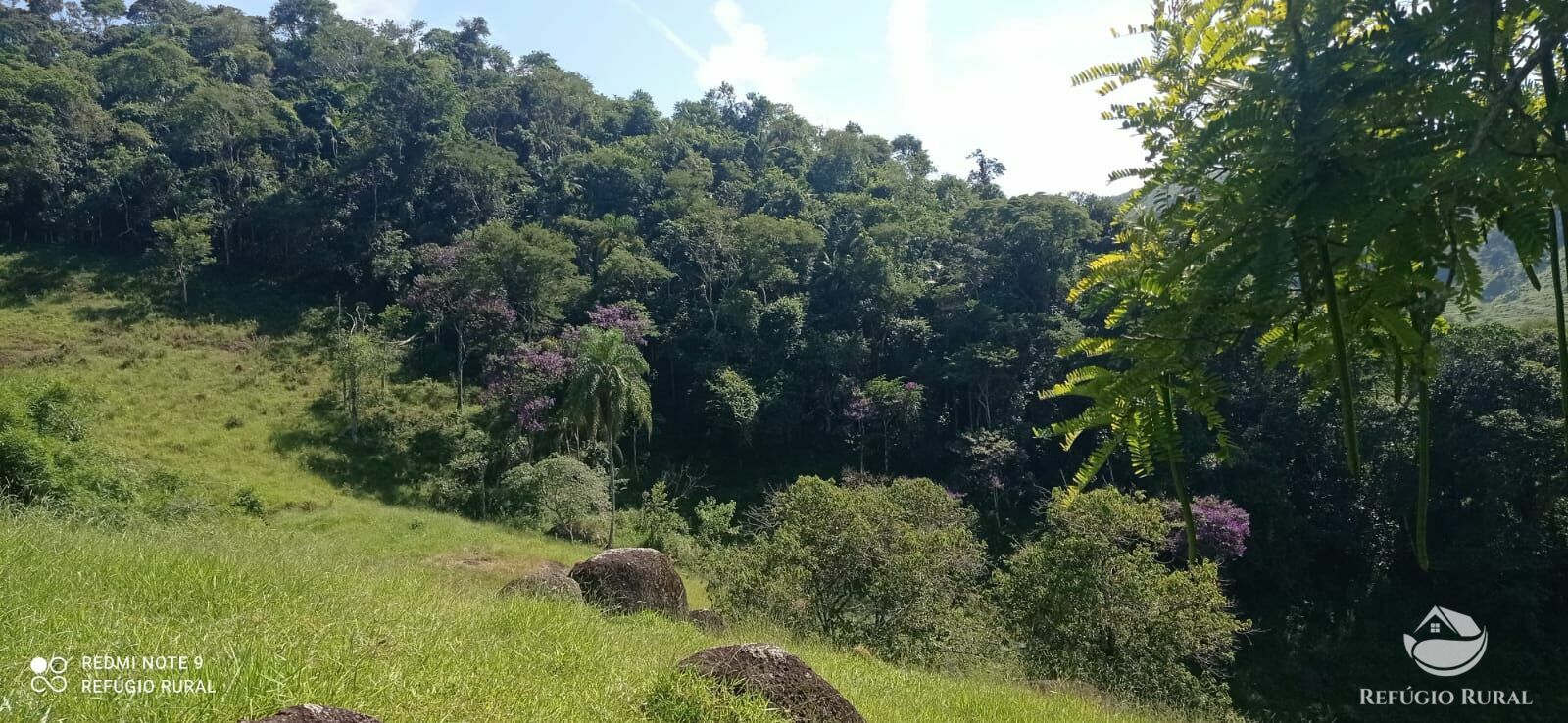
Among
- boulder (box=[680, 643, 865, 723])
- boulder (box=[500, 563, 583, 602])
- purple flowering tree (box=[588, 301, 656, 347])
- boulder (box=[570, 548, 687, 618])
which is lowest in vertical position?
boulder (box=[570, 548, 687, 618])

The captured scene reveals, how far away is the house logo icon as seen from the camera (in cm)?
877

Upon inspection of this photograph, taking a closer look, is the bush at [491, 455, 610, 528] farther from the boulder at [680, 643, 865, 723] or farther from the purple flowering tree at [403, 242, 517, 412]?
the boulder at [680, 643, 865, 723]

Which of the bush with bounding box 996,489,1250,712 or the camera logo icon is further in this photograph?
the bush with bounding box 996,489,1250,712

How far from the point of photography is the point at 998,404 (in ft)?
85.6

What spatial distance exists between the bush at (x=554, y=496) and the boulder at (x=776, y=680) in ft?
54.7

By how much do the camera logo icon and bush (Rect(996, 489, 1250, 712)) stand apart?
34.1 ft

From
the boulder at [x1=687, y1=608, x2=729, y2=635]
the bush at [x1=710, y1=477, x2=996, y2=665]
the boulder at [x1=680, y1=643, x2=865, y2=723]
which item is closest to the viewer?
the boulder at [x1=680, y1=643, x2=865, y2=723]

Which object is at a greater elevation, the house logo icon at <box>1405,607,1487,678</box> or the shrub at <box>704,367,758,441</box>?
the shrub at <box>704,367,758,441</box>

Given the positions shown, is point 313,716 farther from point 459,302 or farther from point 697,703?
point 459,302

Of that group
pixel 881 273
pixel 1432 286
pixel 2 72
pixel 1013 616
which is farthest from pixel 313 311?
pixel 1432 286

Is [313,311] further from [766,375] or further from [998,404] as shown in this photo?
[998,404]

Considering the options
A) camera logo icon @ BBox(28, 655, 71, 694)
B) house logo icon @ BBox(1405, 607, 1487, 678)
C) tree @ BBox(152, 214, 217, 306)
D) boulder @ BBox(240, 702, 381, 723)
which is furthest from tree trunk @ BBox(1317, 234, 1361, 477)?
tree @ BBox(152, 214, 217, 306)

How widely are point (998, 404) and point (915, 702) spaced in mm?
21640

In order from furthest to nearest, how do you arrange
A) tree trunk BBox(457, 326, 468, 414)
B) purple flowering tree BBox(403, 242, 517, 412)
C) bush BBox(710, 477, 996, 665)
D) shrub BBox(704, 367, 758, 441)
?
1. purple flowering tree BBox(403, 242, 517, 412)
2. shrub BBox(704, 367, 758, 441)
3. tree trunk BBox(457, 326, 468, 414)
4. bush BBox(710, 477, 996, 665)
